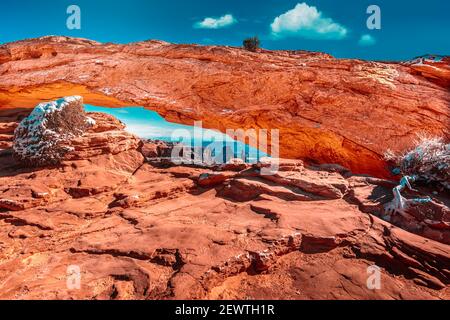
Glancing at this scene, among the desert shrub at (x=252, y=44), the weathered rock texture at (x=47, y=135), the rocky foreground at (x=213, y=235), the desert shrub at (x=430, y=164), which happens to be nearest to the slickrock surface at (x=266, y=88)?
the desert shrub at (x=252, y=44)

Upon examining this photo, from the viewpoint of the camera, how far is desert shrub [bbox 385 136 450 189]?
6633 mm

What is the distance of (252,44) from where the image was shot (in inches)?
456

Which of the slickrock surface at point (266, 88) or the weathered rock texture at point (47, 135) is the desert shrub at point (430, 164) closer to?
the slickrock surface at point (266, 88)

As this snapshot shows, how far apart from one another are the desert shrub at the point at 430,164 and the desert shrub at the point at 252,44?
23.9 feet

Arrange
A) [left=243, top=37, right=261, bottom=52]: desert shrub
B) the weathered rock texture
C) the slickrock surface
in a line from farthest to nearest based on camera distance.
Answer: [left=243, top=37, right=261, bottom=52]: desert shrub, the slickrock surface, the weathered rock texture

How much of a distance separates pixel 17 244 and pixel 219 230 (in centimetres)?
392

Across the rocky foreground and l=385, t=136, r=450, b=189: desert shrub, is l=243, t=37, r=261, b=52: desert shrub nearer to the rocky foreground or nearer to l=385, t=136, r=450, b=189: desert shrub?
the rocky foreground

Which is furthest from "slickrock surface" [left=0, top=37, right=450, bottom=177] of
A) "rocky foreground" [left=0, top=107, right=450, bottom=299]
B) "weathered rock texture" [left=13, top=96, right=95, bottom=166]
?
"rocky foreground" [left=0, top=107, right=450, bottom=299]

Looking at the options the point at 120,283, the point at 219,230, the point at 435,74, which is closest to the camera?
the point at 120,283

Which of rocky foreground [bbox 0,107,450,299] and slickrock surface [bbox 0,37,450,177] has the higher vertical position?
slickrock surface [bbox 0,37,450,177]

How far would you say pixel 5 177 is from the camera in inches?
301

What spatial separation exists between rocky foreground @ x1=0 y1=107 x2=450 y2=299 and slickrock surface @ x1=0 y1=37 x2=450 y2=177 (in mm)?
2966
